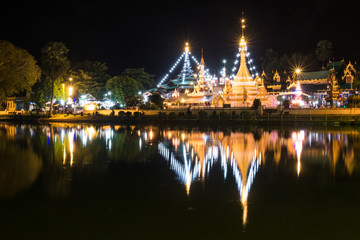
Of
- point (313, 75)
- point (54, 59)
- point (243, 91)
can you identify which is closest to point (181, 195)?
point (243, 91)

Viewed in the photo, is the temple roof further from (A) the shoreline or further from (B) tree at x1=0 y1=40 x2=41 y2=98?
(B) tree at x1=0 y1=40 x2=41 y2=98

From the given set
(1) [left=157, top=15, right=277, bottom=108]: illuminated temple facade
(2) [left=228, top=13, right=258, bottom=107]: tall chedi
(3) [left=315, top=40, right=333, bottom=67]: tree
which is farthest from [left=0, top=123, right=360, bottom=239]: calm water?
(3) [left=315, top=40, right=333, bottom=67]: tree

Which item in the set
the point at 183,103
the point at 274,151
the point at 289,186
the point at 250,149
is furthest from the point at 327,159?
the point at 183,103

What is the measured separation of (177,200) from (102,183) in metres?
3.14

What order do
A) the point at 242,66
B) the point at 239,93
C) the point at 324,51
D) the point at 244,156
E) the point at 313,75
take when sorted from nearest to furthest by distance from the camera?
the point at 244,156
the point at 239,93
the point at 242,66
the point at 313,75
the point at 324,51

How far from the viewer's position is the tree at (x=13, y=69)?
4275cm

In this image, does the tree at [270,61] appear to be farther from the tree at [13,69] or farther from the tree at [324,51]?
the tree at [13,69]

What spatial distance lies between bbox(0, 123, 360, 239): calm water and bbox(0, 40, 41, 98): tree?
2901 cm

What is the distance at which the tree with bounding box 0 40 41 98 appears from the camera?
4275 cm

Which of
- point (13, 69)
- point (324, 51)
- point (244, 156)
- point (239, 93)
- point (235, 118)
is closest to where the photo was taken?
point (244, 156)

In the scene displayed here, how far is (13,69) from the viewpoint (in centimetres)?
4481

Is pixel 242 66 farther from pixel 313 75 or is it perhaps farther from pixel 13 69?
pixel 13 69

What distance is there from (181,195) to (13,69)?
135 feet

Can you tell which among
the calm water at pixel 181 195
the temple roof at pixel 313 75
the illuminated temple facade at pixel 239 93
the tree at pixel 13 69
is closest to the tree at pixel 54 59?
the tree at pixel 13 69
